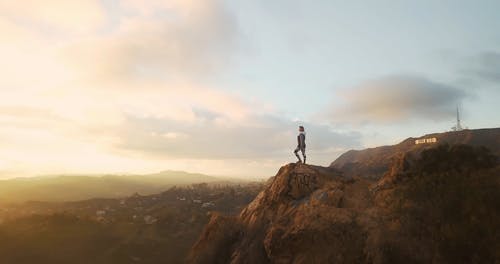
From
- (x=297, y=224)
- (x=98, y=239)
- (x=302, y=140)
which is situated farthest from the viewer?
(x=98, y=239)

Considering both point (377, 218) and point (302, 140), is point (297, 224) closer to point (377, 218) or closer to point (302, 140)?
point (377, 218)

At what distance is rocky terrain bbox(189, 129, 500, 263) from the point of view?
13.4 metres

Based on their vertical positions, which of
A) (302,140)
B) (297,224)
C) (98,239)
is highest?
(302,140)

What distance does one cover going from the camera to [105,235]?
47.3 m

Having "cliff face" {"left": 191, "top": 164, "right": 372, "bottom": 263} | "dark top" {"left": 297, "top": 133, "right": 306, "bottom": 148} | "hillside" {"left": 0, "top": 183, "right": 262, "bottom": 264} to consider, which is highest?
"dark top" {"left": 297, "top": 133, "right": 306, "bottom": 148}

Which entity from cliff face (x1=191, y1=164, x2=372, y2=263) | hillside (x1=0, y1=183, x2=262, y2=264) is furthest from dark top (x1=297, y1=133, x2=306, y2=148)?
hillside (x1=0, y1=183, x2=262, y2=264)

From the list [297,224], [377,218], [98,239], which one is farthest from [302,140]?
[98,239]

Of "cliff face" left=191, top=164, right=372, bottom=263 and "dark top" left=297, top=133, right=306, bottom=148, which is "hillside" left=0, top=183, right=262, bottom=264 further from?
"dark top" left=297, top=133, right=306, bottom=148

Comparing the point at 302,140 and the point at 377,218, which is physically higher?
the point at 302,140

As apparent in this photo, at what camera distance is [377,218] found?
1617cm

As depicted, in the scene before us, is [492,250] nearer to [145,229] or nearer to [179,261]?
[179,261]

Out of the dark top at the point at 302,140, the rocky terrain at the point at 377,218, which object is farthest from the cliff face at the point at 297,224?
the dark top at the point at 302,140

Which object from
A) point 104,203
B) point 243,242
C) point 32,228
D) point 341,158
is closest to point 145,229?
point 32,228

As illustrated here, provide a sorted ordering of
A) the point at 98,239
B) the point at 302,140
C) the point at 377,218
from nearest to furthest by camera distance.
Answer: the point at 377,218 < the point at 302,140 < the point at 98,239
